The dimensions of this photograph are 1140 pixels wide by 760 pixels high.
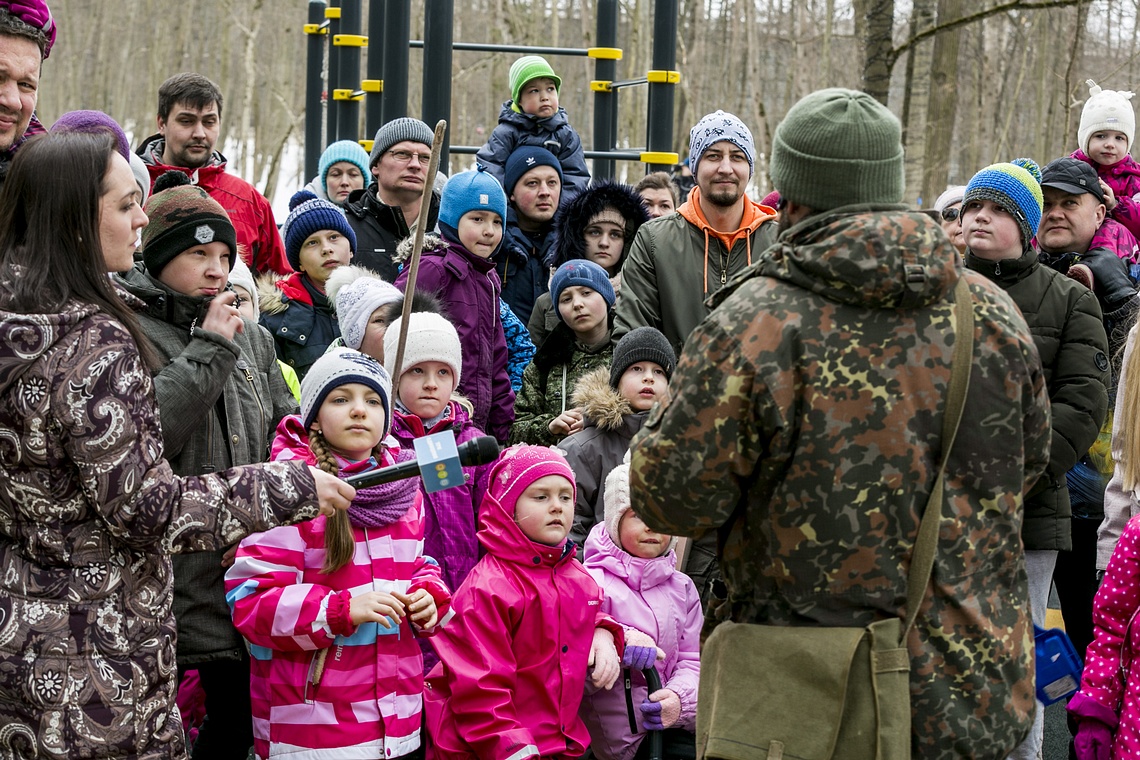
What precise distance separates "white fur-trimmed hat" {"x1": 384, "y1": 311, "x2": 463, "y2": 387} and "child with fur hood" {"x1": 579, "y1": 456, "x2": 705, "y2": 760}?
2.34 feet

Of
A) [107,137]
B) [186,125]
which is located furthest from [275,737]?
[186,125]

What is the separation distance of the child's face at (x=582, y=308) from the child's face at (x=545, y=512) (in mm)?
1386

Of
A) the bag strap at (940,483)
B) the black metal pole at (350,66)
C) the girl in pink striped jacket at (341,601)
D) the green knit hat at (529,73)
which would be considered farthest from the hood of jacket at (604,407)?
the black metal pole at (350,66)

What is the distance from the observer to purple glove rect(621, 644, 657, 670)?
4168 millimetres

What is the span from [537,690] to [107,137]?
2.09 metres

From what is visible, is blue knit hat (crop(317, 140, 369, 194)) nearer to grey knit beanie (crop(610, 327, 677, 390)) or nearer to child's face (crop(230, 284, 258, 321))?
child's face (crop(230, 284, 258, 321))

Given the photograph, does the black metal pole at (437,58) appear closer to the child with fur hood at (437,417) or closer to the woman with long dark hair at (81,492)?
the child with fur hood at (437,417)

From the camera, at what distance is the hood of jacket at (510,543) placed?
4.03 m

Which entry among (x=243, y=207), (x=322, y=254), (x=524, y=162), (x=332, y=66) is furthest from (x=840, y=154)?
(x=332, y=66)

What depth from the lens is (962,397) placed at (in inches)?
96.9

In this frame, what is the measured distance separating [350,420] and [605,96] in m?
7.28

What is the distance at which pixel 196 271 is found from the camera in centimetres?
366

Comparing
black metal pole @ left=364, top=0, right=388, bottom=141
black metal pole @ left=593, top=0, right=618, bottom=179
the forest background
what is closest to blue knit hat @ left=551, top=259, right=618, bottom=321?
black metal pole @ left=593, top=0, right=618, bottom=179

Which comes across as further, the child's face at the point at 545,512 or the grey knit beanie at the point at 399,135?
the grey knit beanie at the point at 399,135
